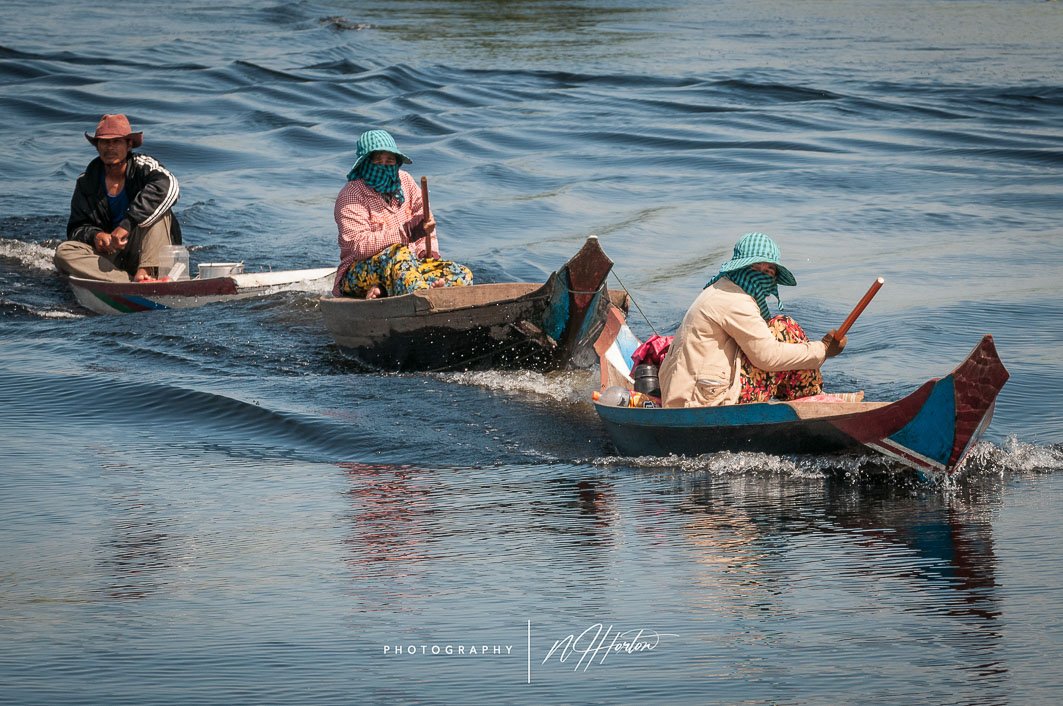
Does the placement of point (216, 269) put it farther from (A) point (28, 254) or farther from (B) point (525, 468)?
(B) point (525, 468)

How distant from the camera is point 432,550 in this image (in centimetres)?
606

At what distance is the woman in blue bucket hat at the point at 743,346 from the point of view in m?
6.77

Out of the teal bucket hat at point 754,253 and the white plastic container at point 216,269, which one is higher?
the teal bucket hat at point 754,253

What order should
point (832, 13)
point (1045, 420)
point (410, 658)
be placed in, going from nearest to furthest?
1. point (410, 658)
2. point (1045, 420)
3. point (832, 13)

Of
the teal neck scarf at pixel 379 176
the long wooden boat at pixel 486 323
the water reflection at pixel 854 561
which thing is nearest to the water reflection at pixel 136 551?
the water reflection at pixel 854 561

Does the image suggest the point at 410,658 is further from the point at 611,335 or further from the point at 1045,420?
the point at 1045,420

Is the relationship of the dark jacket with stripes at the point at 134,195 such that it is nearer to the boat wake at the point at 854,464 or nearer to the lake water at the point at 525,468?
the lake water at the point at 525,468

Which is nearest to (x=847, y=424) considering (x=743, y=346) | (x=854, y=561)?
(x=743, y=346)

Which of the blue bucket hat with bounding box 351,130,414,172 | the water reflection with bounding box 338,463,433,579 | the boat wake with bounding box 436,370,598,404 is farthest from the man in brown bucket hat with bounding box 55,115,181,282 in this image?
the water reflection with bounding box 338,463,433,579

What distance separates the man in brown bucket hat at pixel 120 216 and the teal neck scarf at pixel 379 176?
2370mm

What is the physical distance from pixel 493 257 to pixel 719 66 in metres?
14.0

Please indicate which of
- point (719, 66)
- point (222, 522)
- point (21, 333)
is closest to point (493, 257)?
point (21, 333)

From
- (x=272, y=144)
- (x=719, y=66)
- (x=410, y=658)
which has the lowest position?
(x=410, y=658)

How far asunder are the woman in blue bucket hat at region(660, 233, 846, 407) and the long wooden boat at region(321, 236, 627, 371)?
6.55 feet
